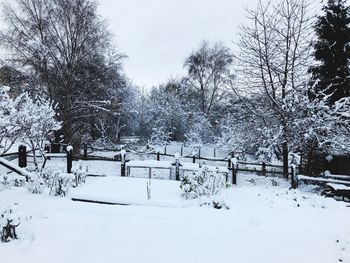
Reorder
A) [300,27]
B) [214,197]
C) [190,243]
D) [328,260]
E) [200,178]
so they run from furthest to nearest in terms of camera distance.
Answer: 1. [300,27]
2. [200,178]
3. [214,197]
4. [190,243]
5. [328,260]

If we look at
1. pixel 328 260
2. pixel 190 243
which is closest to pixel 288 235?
pixel 328 260

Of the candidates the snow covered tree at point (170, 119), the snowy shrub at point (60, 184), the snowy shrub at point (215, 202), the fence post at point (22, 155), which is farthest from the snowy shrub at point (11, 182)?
the snow covered tree at point (170, 119)

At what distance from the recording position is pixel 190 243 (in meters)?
4.67

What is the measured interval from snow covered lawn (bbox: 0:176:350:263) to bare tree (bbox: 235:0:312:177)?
6.89 m

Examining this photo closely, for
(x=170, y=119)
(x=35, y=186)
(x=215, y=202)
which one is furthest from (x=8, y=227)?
(x=170, y=119)

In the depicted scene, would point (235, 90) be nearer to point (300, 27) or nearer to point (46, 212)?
point (300, 27)

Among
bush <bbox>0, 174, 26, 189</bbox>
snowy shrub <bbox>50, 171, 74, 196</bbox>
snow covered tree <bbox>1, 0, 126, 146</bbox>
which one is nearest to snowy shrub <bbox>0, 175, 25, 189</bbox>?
bush <bbox>0, 174, 26, 189</bbox>

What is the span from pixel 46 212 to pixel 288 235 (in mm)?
4961

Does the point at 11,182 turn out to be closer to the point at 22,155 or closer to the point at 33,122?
the point at 33,122

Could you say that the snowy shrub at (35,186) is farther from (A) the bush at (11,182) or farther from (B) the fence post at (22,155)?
(B) the fence post at (22,155)

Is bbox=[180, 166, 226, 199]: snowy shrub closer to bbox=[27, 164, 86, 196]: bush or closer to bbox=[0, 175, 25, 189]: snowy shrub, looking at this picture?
bbox=[27, 164, 86, 196]: bush

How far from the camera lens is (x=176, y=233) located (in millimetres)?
5031

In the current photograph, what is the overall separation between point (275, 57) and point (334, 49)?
3106 mm

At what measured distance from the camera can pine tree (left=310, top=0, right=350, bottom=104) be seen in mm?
13711
